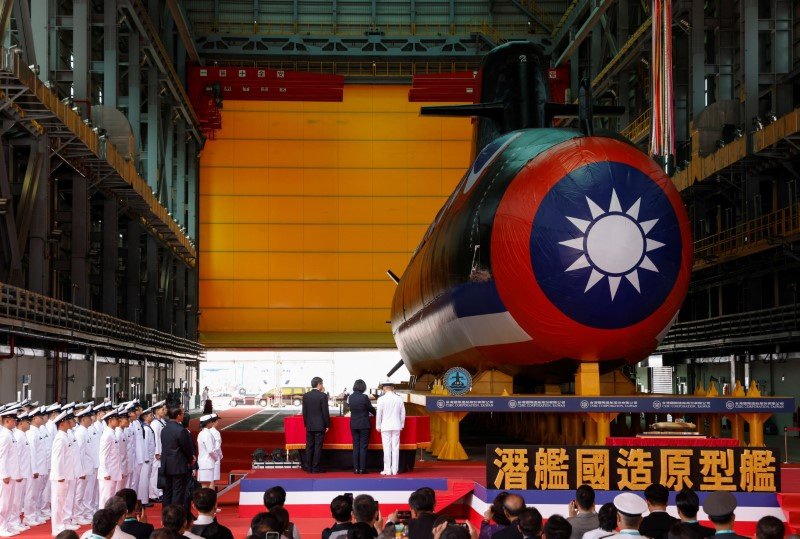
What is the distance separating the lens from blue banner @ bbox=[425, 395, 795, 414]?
1587cm

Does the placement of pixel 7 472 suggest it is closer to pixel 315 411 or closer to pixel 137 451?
pixel 137 451

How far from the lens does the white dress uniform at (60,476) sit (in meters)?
15.1

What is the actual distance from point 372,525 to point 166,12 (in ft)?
157

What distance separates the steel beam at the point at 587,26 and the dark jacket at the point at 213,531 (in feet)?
134

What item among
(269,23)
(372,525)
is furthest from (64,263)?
(372,525)

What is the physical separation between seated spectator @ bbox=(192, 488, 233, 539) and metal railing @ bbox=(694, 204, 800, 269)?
25.0m

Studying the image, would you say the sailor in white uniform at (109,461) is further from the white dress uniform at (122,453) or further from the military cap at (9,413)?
the military cap at (9,413)

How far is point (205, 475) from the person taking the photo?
673 inches

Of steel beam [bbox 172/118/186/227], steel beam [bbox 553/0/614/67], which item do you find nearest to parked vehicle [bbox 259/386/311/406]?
steel beam [bbox 172/118/186/227]

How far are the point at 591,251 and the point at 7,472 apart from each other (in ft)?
31.2

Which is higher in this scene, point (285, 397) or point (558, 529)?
point (558, 529)

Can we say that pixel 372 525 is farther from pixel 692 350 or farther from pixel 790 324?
pixel 692 350

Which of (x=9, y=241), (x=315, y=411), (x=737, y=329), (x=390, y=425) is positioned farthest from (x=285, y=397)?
(x=390, y=425)

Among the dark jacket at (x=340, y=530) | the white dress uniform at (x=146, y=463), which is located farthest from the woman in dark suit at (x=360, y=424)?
the dark jacket at (x=340, y=530)
